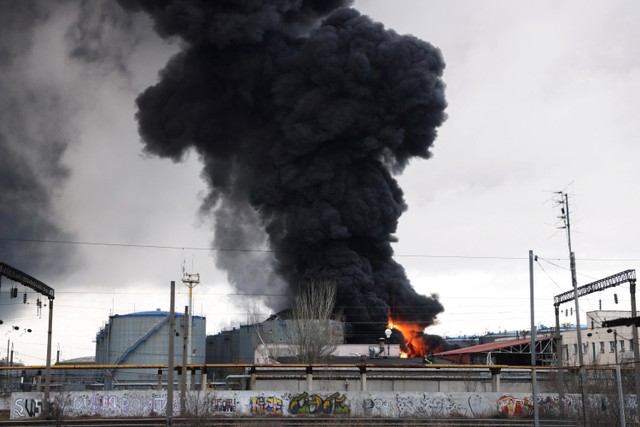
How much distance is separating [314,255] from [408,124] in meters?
15.9

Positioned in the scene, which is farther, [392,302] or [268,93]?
[268,93]

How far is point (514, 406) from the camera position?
3862cm

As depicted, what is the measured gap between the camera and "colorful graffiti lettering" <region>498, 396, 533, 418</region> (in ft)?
126

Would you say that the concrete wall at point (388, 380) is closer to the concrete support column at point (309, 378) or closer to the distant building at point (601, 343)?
the concrete support column at point (309, 378)

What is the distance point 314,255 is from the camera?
232 ft

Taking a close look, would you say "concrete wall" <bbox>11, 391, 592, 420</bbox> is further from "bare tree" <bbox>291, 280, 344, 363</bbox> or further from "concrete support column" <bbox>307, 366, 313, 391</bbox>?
"bare tree" <bbox>291, 280, 344, 363</bbox>

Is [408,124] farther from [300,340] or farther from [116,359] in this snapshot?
[116,359]

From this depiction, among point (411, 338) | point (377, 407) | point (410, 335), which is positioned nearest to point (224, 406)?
point (377, 407)

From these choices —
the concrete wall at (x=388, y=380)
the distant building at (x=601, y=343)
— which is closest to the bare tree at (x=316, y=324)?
the concrete wall at (x=388, y=380)

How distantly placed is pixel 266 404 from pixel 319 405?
9.08 feet

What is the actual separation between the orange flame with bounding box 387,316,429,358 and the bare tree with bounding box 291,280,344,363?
25.8 ft

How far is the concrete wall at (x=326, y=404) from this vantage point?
37031 mm

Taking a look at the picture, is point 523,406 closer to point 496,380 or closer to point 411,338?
point 496,380

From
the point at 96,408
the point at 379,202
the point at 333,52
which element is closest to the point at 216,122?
the point at 333,52
